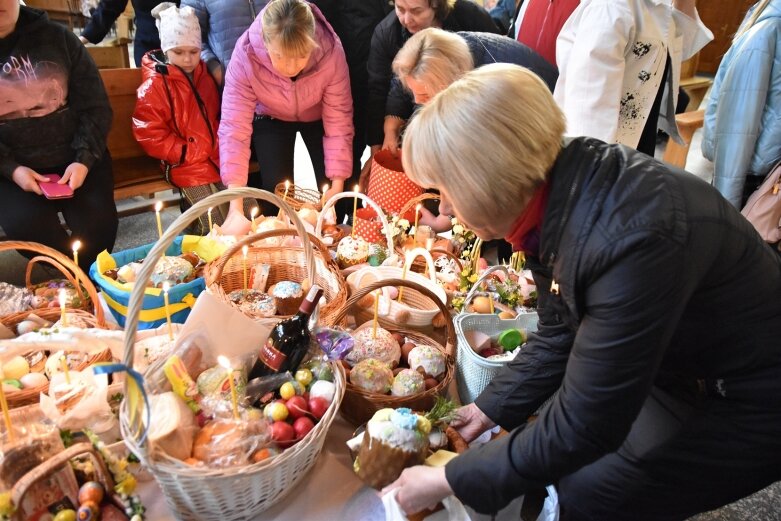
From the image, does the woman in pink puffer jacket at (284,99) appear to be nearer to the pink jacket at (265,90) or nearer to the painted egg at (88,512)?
the pink jacket at (265,90)

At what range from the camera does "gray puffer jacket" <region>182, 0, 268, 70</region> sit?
2486 mm

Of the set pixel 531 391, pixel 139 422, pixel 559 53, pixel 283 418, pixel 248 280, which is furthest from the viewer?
pixel 559 53

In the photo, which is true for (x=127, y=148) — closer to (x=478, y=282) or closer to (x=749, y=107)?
(x=478, y=282)

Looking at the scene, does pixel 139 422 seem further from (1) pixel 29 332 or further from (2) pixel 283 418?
(1) pixel 29 332

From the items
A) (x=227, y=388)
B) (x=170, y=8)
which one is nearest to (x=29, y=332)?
(x=227, y=388)

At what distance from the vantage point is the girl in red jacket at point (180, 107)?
2.45 meters

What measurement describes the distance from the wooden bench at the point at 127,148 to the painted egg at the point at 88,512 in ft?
6.96

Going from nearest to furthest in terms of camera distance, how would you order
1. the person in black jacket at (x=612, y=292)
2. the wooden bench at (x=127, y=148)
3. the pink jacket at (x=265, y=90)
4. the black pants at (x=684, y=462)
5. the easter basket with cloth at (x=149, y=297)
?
1. the person in black jacket at (x=612, y=292)
2. the black pants at (x=684, y=462)
3. the easter basket with cloth at (x=149, y=297)
4. the pink jacket at (x=265, y=90)
5. the wooden bench at (x=127, y=148)

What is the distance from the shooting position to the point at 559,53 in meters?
1.91

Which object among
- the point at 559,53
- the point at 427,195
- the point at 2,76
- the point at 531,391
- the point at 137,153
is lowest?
the point at 137,153

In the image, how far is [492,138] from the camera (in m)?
0.79

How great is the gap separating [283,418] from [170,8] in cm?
217

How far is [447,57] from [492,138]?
1037 mm

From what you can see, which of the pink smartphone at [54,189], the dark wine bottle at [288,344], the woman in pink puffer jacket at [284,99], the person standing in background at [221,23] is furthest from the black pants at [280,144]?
the dark wine bottle at [288,344]
